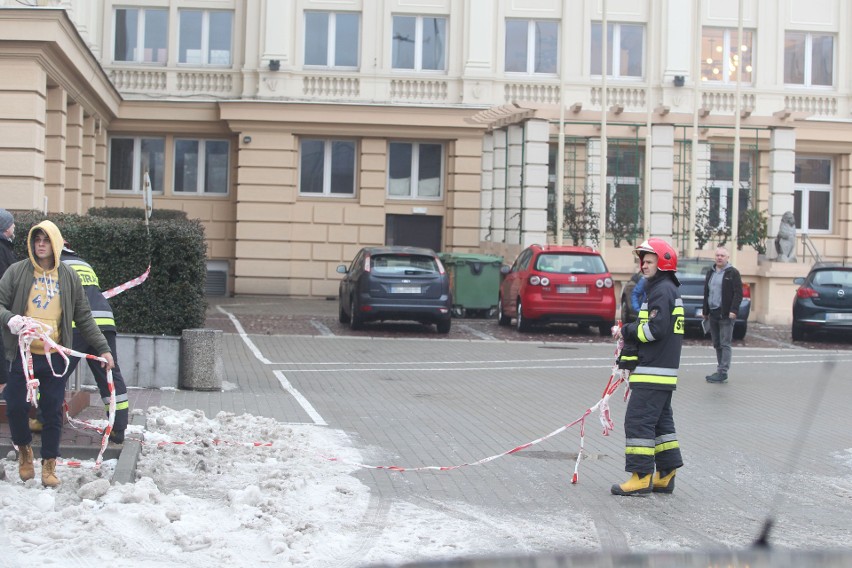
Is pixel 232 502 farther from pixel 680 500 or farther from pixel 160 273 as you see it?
pixel 160 273

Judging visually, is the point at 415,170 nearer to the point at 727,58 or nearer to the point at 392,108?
the point at 392,108

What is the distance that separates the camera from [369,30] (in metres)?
32.6

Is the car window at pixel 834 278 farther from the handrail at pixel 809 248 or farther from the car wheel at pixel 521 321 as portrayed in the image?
the handrail at pixel 809 248

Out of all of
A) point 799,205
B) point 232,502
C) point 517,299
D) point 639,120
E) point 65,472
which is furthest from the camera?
point 799,205

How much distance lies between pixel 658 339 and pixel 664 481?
40.0 inches

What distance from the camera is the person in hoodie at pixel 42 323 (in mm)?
8102


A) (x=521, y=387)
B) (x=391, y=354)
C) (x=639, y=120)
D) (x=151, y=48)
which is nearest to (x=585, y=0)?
(x=639, y=120)

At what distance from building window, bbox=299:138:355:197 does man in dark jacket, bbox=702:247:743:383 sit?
690 inches

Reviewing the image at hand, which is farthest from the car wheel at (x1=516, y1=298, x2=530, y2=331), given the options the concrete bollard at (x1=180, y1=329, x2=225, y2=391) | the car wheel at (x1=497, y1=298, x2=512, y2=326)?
the concrete bollard at (x1=180, y1=329, x2=225, y2=391)

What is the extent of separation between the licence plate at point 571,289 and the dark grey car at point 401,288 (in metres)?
2.02

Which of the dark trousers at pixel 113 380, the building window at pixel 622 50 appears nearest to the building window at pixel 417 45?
the building window at pixel 622 50

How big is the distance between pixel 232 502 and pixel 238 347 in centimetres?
1175

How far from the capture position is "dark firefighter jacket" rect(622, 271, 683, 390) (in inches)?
350

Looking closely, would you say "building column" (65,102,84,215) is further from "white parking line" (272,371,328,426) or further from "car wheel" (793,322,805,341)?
"car wheel" (793,322,805,341)
